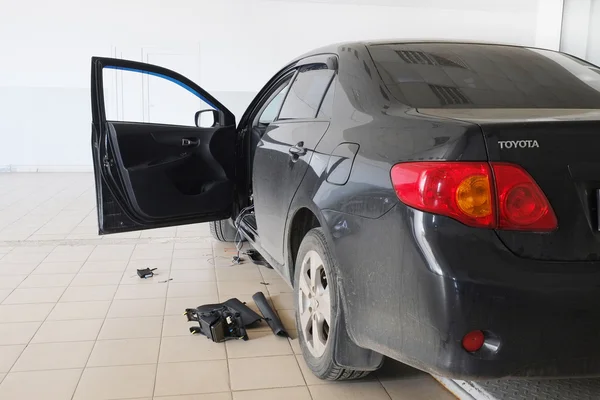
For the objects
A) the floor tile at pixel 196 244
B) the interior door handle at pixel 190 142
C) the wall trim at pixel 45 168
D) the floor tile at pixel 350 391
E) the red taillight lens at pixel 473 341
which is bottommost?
the wall trim at pixel 45 168

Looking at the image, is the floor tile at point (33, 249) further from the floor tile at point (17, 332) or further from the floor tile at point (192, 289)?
the floor tile at point (17, 332)

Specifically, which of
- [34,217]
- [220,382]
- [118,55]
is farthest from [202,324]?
[118,55]

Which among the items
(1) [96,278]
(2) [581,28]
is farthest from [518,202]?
(2) [581,28]

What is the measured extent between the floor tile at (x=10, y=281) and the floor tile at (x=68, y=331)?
88 cm

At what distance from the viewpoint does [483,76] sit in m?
2.38

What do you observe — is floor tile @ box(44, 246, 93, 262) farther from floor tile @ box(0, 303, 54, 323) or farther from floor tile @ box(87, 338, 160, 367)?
floor tile @ box(87, 338, 160, 367)

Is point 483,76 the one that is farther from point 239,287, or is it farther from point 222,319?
point 239,287

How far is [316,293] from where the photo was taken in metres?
2.49

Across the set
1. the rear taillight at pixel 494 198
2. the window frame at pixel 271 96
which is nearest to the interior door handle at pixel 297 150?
the window frame at pixel 271 96

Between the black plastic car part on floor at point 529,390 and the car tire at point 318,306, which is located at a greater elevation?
the car tire at point 318,306

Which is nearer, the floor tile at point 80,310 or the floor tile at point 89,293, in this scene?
the floor tile at point 80,310

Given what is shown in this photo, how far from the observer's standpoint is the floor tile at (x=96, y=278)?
4.10m

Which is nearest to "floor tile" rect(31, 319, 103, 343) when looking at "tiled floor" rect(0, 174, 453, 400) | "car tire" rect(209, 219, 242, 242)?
"tiled floor" rect(0, 174, 453, 400)

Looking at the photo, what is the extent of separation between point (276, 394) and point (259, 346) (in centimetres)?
55
